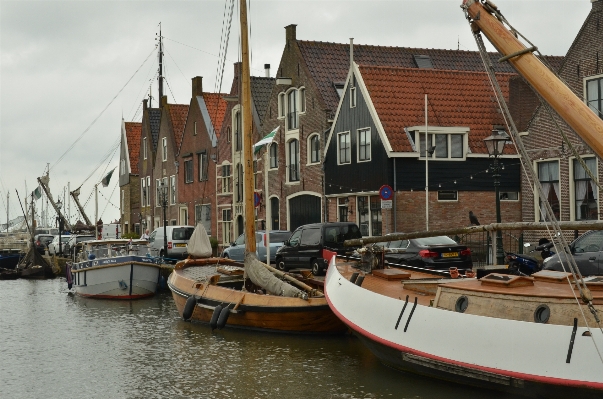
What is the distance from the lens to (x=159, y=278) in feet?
105

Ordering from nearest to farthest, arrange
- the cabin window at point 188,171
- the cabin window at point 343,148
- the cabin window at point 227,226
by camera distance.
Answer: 1. the cabin window at point 343,148
2. the cabin window at point 227,226
3. the cabin window at point 188,171

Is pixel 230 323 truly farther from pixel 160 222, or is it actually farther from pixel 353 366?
pixel 160 222

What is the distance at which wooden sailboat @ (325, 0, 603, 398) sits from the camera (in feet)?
37.1

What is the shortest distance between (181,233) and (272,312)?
2348 cm

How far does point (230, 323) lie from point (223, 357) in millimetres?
3045

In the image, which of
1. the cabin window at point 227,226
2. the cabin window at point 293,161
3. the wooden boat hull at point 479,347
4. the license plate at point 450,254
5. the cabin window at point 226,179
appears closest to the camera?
the wooden boat hull at point 479,347

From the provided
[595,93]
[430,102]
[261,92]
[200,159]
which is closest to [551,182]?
[595,93]

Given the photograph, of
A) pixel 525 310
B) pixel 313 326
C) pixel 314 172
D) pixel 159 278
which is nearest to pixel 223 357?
pixel 313 326

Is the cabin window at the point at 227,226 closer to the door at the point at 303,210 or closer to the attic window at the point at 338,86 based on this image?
the door at the point at 303,210

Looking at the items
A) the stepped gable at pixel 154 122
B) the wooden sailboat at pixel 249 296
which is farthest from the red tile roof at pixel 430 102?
the stepped gable at pixel 154 122

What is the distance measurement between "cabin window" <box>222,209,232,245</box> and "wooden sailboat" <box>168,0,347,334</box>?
23892 mm

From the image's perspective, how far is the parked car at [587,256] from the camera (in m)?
20.7

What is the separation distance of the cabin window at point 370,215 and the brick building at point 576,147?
6.09 metres

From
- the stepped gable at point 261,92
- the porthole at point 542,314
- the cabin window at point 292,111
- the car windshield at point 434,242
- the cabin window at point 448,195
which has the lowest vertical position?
the porthole at point 542,314
